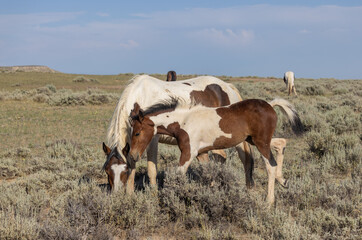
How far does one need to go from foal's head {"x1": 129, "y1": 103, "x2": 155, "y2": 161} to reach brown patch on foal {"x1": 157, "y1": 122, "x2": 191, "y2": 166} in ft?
0.78

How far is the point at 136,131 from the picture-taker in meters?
5.34

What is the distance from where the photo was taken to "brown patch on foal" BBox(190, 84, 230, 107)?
6.87 metres

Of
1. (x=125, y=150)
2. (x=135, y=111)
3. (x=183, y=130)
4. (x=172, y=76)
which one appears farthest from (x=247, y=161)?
(x=172, y=76)

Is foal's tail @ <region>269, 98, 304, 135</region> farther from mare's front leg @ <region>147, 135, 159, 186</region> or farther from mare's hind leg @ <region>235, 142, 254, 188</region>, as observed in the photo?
mare's front leg @ <region>147, 135, 159, 186</region>

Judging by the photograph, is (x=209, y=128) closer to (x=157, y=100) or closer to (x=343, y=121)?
(x=157, y=100)

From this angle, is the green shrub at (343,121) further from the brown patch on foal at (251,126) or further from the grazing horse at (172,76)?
the brown patch on foal at (251,126)

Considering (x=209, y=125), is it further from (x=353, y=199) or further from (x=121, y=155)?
(x=353, y=199)

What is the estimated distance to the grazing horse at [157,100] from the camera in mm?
5609

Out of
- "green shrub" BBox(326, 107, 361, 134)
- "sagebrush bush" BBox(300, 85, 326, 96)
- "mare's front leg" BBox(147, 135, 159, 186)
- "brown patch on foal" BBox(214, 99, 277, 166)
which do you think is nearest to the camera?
"brown patch on foal" BBox(214, 99, 277, 166)

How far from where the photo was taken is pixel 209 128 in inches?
217

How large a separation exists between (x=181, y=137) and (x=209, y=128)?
0.47 meters

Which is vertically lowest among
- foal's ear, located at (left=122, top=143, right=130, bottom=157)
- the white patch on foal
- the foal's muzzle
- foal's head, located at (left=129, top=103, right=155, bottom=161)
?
the white patch on foal

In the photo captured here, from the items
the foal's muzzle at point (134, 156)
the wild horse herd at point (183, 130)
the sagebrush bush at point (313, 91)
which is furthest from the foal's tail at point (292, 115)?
the sagebrush bush at point (313, 91)

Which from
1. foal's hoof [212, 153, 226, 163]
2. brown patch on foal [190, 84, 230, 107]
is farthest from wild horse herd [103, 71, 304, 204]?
foal's hoof [212, 153, 226, 163]
